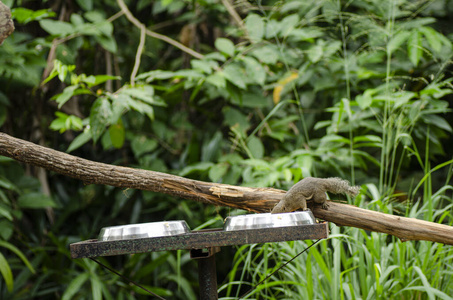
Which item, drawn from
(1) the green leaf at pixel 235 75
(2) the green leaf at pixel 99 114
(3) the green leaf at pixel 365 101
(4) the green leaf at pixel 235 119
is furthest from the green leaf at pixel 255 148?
(2) the green leaf at pixel 99 114

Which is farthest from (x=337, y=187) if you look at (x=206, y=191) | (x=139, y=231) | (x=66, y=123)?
(x=66, y=123)

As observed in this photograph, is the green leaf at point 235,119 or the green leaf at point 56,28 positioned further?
the green leaf at point 235,119

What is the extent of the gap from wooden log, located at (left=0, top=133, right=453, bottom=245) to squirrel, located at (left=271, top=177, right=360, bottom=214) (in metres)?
0.04

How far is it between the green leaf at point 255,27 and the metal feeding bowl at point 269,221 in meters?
1.61

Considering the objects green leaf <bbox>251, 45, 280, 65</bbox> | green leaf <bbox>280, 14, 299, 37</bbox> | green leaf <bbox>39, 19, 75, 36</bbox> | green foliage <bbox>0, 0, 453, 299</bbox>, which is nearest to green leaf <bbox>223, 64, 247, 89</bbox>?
green foliage <bbox>0, 0, 453, 299</bbox>

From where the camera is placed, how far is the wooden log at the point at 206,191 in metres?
1.20

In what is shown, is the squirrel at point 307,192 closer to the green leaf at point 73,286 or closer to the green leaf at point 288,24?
the green leaf at point 288,24

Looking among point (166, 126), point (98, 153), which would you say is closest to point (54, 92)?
point (98, 153)

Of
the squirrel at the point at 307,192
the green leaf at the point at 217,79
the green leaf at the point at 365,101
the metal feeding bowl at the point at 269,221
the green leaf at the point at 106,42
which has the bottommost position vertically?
the metal feeding bowl at the point at 269,221

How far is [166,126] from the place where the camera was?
Result: 3088 mm

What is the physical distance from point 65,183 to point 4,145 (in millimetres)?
A: 2220

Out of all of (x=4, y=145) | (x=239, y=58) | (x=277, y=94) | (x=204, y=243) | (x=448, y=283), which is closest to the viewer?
(x=204, y=243)

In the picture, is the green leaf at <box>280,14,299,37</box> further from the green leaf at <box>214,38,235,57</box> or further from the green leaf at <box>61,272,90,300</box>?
the green leaf at <box>61,272,90,300</box>

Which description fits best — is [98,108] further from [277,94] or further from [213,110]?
[213,110]
